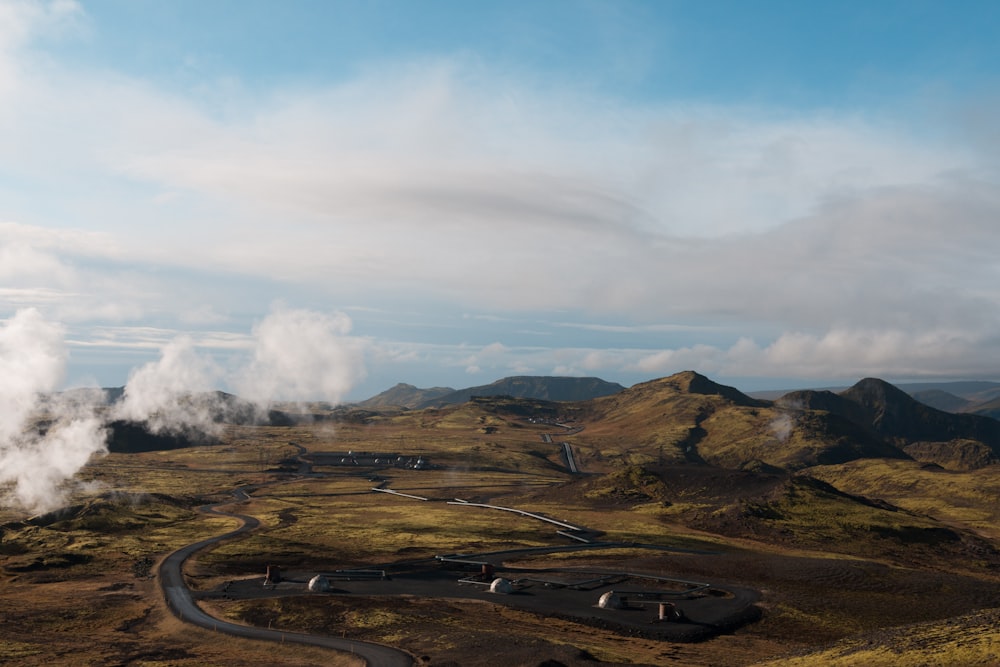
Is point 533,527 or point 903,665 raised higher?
point 903,665

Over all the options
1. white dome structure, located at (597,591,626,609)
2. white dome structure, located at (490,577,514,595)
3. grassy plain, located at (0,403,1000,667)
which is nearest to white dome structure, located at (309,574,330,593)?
grassy plain, located at (0,403,1000,667)

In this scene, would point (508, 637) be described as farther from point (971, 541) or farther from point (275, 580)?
point (971, 541)

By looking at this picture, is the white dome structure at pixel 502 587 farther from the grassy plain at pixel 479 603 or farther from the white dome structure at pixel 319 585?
the white dome structure at pixel 319 585

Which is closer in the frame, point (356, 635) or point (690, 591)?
point (356, 635)

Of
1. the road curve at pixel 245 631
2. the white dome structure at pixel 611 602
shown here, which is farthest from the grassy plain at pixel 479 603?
the white dome structure at pixel 611 602

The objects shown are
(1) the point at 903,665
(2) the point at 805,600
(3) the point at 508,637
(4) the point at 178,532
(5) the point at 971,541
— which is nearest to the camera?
(1) the point at 903,665

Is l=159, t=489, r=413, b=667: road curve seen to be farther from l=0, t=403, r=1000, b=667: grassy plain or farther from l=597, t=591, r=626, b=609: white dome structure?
l=597, t=591, r=626, b=609: white dome structure

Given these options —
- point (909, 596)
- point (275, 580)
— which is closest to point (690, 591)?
point (909, 596)

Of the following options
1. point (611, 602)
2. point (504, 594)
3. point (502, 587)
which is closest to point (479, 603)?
point (504, 594)
